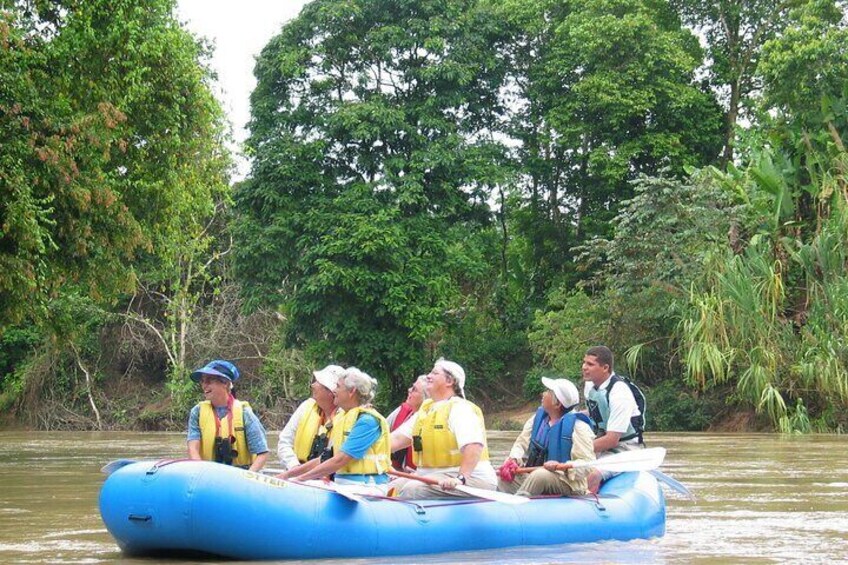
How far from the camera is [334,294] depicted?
28391 millimetres

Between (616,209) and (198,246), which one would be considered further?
(616,209)

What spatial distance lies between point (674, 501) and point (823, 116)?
1532cm

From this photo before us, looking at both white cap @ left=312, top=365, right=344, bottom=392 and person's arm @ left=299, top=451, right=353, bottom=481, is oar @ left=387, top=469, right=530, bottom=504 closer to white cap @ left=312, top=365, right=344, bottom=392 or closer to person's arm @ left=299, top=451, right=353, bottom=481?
person's arm @ left=299, top=451, right=353, bottom=481

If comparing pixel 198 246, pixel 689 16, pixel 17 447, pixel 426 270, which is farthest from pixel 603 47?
pixel 17 447

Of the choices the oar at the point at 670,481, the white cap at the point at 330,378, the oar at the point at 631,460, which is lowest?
the oar at the point at 670,481

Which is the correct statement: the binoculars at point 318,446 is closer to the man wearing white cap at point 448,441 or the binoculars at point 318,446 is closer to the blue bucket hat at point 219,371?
the man wearing white cap at point 448,441

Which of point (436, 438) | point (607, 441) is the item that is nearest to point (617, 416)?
point (607, 441)

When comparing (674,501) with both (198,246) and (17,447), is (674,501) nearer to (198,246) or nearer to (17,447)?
(17,447)

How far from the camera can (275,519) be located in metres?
7.33

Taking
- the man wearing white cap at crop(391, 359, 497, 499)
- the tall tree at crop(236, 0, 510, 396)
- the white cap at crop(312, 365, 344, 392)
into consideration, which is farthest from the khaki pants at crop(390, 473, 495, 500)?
the tall tree at crop(236, 0, 510, 396)

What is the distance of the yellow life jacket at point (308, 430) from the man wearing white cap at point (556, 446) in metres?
1.29

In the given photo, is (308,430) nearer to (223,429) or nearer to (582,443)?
(223,429)

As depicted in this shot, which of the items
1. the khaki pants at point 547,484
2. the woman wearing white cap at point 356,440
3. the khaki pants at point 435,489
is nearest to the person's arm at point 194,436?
the woman wearing white cap at point 356,440

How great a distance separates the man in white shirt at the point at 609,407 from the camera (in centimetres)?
886
